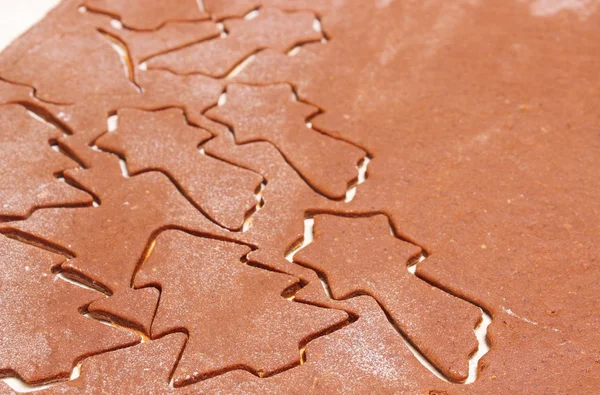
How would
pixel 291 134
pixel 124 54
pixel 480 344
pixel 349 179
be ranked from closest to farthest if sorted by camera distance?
pixel 480 344 < pixel 349 179 < pixel 291 134 < pixel 124 54

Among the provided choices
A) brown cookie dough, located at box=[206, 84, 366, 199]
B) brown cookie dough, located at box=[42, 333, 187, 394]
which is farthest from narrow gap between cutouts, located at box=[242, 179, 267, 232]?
brown cookie dough, located at box=[42, 333, 187, 394]

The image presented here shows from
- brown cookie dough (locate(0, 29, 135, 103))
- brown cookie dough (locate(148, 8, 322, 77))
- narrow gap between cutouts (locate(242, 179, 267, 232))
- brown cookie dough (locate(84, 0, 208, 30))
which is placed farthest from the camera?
brown cookie dough (locate(84, 0, 208, 30))

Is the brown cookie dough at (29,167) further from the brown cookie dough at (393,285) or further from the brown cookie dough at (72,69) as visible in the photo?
the brown cookie dough at (393,285)

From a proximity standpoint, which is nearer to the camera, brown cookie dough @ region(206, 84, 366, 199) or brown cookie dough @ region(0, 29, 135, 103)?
brown cookie dough @ region(206, 84, 366, 199)

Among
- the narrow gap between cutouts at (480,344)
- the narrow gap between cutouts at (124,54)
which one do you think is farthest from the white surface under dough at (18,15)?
the narrow gap between cutouts at (480,344)

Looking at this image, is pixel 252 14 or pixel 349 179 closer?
pixel 349 179

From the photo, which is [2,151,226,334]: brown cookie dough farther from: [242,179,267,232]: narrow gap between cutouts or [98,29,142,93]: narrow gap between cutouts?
[98,29,142,93]: narrow gap between cutouts

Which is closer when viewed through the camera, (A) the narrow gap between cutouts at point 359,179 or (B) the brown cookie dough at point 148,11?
→ (A) the narrow gap between cutouts at point 359,179

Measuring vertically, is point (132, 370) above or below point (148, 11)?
below

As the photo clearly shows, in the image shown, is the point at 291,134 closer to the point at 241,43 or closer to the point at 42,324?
the point at 241,43

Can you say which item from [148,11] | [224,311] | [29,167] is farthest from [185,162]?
[148,11]
